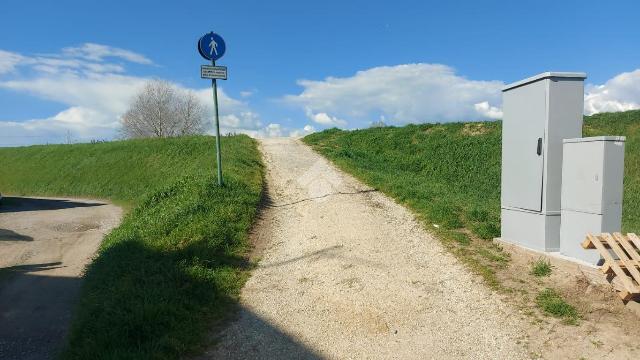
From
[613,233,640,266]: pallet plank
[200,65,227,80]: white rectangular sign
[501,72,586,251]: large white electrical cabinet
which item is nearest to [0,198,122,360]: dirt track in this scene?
[200,65,227,80]: white rectangular sign

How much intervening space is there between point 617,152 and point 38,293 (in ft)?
30.7

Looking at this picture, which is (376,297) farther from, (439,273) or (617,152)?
(617,152)

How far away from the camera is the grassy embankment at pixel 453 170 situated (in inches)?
283

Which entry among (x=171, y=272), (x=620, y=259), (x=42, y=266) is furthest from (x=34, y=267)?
(x=620, y=259)

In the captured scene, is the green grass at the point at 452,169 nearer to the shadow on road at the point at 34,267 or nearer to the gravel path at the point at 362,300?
the gravel path at the point at 362,300

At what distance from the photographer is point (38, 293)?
777cm

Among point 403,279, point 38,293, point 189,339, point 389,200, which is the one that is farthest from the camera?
point 389,200

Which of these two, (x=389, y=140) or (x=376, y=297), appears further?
(x=389, y=140)

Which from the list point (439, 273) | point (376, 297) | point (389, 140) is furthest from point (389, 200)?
point (389, 140)

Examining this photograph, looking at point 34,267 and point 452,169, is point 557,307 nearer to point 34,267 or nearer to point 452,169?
point 34,267

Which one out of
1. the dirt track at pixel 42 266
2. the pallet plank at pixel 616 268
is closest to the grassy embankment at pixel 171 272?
the dirt track at pixel 42 266

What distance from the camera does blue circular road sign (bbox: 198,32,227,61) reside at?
910 centimetres

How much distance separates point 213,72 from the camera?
365 inches

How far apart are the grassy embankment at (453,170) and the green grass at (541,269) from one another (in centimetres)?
44
